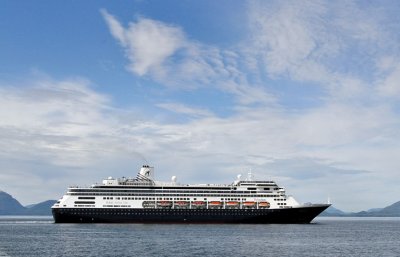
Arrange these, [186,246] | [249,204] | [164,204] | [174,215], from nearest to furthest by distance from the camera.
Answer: [186,246], [174,215], [164,204], [249,204]

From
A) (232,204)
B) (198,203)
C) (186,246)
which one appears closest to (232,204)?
(232,204)

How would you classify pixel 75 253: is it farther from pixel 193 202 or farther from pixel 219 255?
pixel 193 202

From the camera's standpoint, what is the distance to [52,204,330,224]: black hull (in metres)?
107

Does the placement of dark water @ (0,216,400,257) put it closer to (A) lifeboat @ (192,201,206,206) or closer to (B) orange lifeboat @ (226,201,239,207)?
(A) lifeboat @ (192,201,206,206)

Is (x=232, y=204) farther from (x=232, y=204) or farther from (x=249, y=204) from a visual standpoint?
(x=249, y=204)

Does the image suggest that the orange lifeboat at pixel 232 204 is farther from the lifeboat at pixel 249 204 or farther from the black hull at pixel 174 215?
the lifeboat at pixel 249 204

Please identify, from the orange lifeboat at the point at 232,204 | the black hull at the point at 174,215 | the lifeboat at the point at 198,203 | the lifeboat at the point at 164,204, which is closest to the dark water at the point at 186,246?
the black hull at the point at 174,215

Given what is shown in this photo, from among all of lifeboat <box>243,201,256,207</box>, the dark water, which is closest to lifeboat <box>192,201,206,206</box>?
lifeboat <box>243,201,256,207</box>

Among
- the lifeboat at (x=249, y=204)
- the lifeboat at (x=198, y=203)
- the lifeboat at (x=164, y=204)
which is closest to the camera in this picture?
the lifeboat at (x=164, y=204)

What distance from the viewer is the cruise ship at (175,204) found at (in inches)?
4232

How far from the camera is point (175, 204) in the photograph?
358 ft

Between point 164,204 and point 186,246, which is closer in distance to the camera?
point 186,246

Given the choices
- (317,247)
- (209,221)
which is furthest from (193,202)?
(317,247)

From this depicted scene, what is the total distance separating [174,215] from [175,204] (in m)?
2.37
